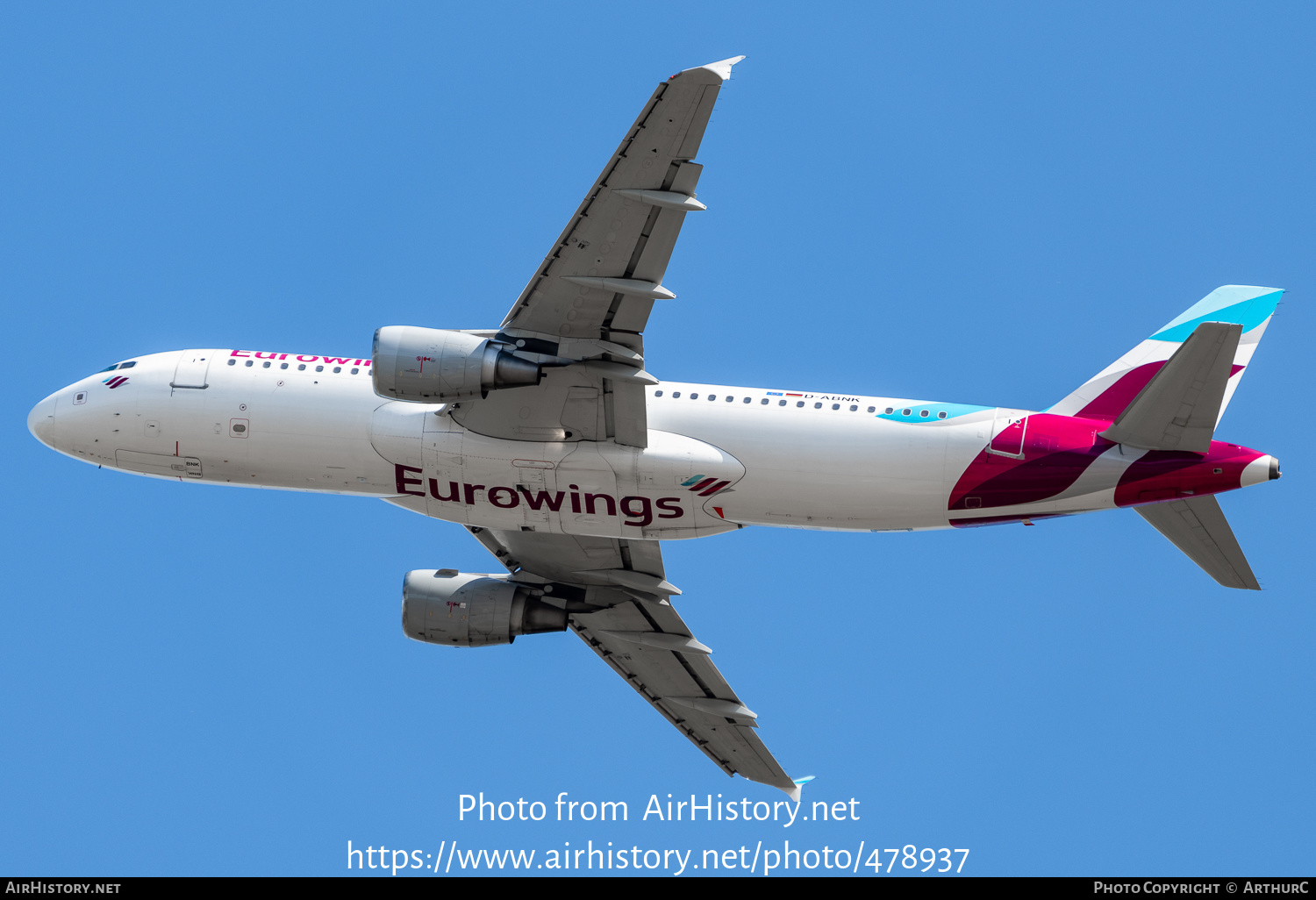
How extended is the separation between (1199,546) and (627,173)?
15.4 metres

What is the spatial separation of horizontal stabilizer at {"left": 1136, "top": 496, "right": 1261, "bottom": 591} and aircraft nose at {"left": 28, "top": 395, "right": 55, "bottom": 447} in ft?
87.2

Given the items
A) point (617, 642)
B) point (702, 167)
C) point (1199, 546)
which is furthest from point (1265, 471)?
point (617, 642)

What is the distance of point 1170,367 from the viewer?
3133cm

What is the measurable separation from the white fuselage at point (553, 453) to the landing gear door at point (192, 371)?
70 mm

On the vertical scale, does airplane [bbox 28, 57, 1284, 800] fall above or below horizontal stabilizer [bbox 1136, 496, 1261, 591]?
above

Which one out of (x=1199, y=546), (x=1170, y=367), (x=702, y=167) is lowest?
(x=1199, y=546)

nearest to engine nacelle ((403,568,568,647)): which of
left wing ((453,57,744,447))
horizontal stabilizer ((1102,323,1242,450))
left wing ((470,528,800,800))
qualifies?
left wing ((470,528,800,800))

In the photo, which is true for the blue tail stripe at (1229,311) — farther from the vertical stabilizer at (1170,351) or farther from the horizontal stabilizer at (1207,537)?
the horizontal stabilizer at (1207,537)

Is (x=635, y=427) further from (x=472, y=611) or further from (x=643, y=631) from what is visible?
(x=643, y=631)

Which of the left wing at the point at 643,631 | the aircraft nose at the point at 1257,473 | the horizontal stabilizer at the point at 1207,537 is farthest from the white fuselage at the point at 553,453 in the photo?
the left wing at the point at 643,631

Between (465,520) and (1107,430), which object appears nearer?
(1107,430)

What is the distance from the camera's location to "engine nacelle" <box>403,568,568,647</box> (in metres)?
39.1

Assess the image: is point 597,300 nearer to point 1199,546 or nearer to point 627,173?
point 627,173

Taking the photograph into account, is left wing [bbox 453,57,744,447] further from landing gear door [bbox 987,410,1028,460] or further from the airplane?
landing gear door [bbox 987,410,1028,460]
